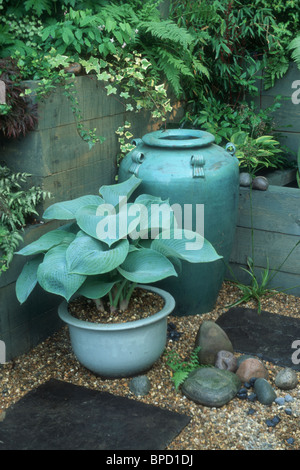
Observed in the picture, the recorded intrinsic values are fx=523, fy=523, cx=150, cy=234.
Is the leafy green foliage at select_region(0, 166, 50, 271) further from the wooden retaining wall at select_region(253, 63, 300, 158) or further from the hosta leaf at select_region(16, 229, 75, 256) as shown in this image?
the wooden retaining wall at select_region(253, 63, 300, 158)

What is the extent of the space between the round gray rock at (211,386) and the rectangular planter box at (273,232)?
3.64 ft

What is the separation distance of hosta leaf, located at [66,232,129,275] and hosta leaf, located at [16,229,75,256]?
0.52 ft

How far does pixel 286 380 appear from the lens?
2459mm

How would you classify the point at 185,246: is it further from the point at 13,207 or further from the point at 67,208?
the point at 13,207

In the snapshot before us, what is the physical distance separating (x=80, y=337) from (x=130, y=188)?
775mm

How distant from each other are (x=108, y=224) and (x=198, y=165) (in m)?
0.72

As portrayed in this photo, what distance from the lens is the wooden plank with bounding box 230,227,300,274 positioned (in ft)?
11.0

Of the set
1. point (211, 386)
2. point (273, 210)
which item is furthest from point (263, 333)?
point (273, 210)

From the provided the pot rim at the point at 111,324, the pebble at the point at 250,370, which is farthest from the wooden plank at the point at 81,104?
the pebble at the point at 250,370

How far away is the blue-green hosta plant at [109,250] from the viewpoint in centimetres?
222

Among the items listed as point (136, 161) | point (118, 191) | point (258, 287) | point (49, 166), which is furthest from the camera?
point (258, 287)

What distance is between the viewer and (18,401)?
235cm

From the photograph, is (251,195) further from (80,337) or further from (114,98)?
(80,337)

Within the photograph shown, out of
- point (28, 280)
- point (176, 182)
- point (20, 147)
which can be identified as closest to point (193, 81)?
point (176, 182)
